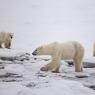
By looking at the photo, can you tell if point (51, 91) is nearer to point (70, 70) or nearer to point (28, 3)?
point (70, 70)

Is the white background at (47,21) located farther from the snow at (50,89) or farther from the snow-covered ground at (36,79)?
the snow at (50,89)

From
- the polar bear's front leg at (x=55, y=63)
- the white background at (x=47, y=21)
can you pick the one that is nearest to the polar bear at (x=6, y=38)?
the white background at (x=47, y=21)

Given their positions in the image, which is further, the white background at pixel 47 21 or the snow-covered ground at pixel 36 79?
the white background at pixel 47 21

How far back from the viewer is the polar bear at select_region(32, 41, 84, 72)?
3.31m

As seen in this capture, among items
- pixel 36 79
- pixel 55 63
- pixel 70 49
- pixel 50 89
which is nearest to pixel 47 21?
pixel 70 49

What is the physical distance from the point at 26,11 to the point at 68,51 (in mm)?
1323

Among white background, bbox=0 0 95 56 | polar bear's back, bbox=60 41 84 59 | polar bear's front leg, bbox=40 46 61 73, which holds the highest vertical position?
white background, bbox=0 0 95 56

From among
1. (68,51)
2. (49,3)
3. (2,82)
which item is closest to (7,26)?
(49,3)

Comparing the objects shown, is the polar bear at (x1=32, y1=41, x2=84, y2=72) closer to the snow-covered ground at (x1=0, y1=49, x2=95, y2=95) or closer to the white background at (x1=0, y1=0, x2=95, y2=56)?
the snow-covered ground at (x1=0, y1=49, x2=95, y2=95)

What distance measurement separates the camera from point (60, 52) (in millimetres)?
3422

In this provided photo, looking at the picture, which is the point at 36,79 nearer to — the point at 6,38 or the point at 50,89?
the point at 50,89

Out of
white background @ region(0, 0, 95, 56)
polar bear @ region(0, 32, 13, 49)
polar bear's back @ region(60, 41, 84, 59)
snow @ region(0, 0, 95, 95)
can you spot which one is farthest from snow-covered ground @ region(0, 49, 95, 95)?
polar bear @ region(0, 32, 13, 49)

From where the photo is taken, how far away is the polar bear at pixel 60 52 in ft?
10.9

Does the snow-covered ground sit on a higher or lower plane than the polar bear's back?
lower
